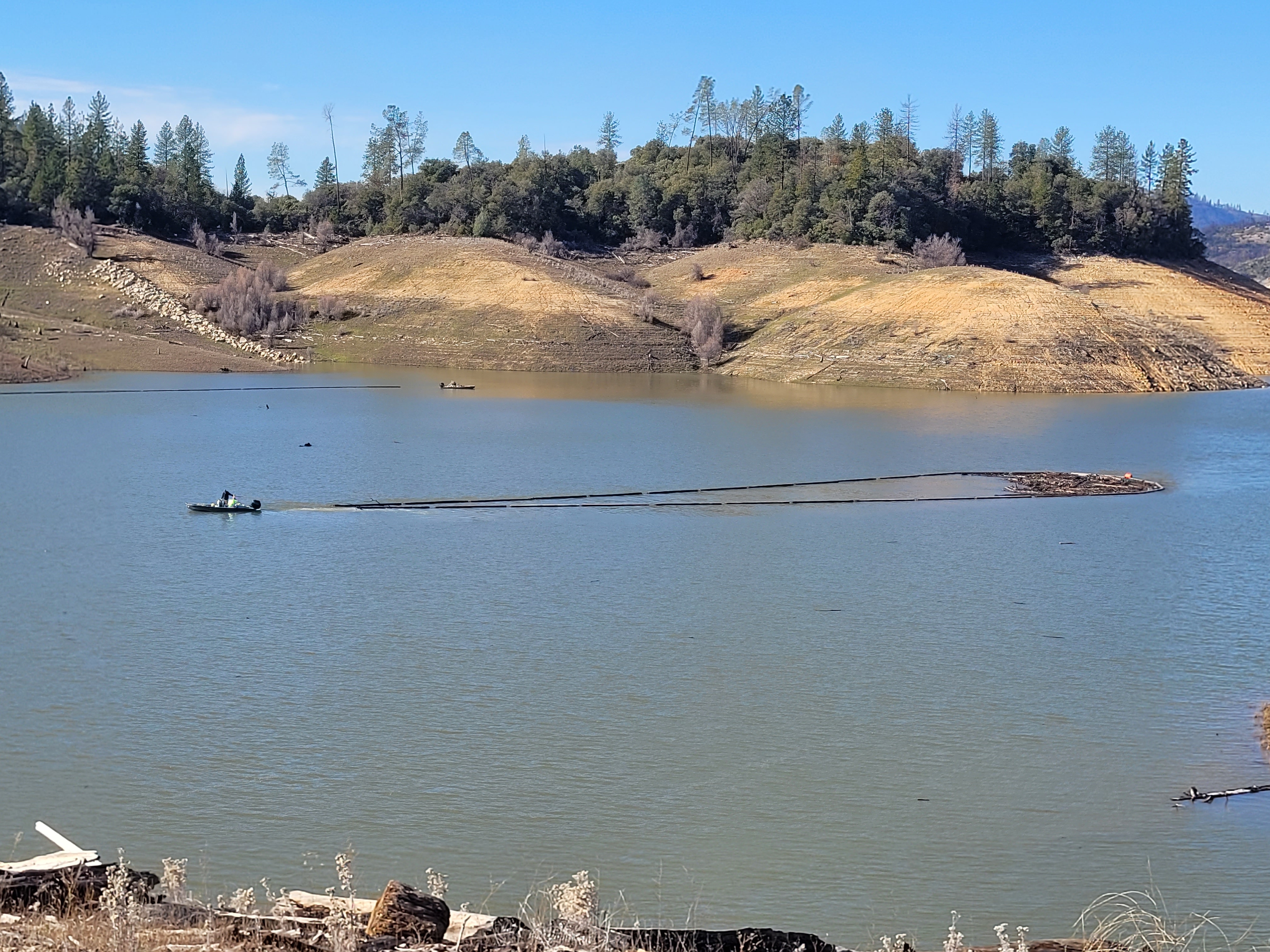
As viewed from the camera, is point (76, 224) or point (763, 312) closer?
point (763, 312)

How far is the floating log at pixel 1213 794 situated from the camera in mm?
16047

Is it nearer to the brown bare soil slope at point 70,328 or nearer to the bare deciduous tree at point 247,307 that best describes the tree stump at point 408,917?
the brown bare soil slope at point 70,328

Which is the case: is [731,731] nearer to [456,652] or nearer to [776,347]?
[456,652]

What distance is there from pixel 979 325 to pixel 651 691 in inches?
2493

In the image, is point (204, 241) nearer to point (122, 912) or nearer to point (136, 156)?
point (136, 156)

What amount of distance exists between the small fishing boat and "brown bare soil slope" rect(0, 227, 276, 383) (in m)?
38.5

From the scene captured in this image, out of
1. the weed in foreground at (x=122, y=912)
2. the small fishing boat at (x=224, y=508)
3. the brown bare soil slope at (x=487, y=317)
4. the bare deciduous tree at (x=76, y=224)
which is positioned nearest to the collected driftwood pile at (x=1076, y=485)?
the small fishing boat at (x=224, y=508)

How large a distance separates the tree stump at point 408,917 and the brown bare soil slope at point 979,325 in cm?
6777

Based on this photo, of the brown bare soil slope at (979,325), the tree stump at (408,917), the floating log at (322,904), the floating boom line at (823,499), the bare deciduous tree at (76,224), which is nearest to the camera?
the tree stump at (408,917)

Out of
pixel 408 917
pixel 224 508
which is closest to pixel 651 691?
pixel 408 917

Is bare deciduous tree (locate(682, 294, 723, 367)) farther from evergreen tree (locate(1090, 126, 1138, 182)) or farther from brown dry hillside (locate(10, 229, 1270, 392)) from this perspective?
evergreen tree (locate(1090, 126, 1138, 182))

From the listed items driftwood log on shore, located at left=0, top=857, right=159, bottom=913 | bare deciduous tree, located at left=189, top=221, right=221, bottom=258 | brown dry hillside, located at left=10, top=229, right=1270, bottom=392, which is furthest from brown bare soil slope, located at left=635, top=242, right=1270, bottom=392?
driftwood log on shore, located at left=0, top=857, right=159, bottom=913

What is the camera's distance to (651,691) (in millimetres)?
20047

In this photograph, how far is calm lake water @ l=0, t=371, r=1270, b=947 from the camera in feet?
46.8
